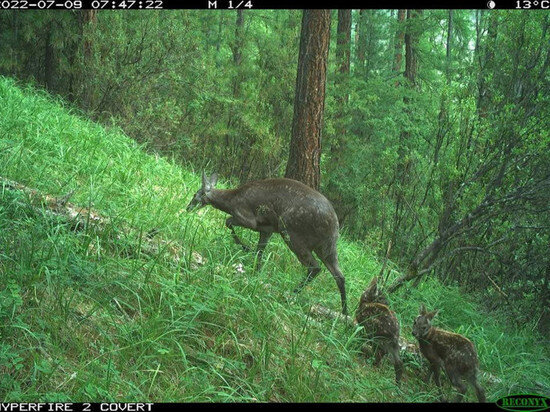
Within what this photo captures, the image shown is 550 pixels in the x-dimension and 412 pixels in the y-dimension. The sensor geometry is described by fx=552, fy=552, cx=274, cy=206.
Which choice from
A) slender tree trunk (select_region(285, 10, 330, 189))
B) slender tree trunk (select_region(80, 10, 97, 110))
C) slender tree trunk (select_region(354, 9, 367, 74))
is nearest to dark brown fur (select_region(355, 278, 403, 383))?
slender tree trunk (select_region(285, 10, 330, 189))

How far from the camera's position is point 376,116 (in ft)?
49.4

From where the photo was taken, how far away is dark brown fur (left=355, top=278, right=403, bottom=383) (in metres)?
4.45

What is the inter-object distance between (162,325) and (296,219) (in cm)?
211

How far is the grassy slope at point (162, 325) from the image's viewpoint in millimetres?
3748

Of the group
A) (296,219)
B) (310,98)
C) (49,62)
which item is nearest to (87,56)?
(49,62)

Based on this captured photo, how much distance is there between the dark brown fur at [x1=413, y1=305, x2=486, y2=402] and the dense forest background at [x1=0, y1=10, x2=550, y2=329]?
1.78 meters

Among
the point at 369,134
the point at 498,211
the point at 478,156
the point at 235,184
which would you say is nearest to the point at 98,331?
the point at 498,211

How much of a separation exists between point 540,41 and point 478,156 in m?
1.55

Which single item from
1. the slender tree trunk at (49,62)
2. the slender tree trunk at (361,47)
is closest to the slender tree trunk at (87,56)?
the slender tree trunk at (49,62)

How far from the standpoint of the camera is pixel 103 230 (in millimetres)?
5469

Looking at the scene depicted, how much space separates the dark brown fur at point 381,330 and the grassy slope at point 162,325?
0.39ft
